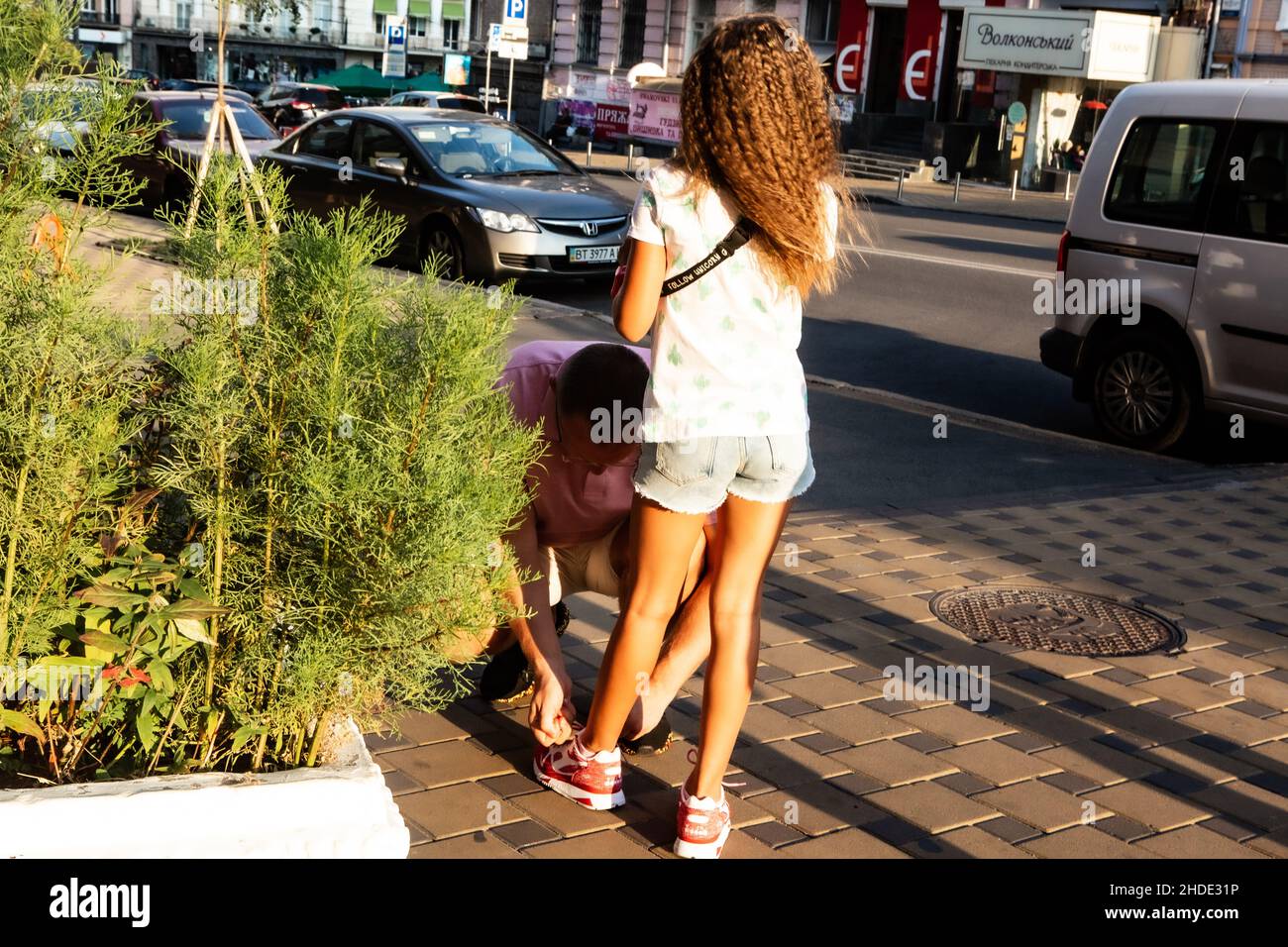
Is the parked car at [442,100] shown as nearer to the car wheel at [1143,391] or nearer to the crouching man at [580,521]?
the car wheel at [1143,391]

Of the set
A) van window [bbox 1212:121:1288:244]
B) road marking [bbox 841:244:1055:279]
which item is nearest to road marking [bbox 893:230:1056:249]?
road marking [bbox 841:244:1055:279]

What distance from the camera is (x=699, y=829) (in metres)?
3.38

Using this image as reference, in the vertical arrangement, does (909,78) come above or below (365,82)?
above

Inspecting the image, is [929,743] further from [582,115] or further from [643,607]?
[582,115]

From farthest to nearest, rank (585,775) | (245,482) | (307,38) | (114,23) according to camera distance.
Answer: (114,23) < (307,38) < (585,775) < (245,482)

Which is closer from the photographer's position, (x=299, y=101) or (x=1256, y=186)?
(x=1256, y=186)

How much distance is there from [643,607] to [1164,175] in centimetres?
645

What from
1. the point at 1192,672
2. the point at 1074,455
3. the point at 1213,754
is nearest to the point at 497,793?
the point at 1213,754

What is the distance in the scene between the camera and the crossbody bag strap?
3250 mm

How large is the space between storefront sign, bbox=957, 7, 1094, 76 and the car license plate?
22.5m

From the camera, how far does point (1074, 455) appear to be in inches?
343

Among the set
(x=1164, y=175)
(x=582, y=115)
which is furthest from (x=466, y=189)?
(x=582, y=115)

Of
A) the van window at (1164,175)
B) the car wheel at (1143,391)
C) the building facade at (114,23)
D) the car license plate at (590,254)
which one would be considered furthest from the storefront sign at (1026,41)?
the building facade at (114,23)
